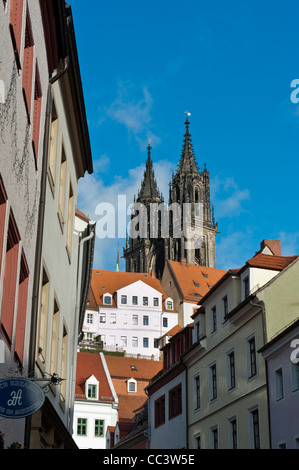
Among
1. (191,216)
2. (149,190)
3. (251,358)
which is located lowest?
(251,358)

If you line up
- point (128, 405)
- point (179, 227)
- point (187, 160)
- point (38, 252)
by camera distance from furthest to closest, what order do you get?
point (187, 160), point (179, 227), point (128, 405), point (38, 252)

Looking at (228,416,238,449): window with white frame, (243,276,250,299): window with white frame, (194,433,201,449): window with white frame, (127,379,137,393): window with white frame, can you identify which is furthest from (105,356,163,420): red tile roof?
(243,276,250,299): window with white frame

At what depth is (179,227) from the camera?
471 ft

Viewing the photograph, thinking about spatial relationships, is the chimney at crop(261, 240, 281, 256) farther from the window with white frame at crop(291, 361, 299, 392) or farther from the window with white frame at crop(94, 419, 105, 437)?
the window with white frame at crop(94, 419, 105, 437)

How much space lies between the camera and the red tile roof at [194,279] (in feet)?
376

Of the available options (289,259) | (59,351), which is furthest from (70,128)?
(289,259)

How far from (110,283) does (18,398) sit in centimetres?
11015

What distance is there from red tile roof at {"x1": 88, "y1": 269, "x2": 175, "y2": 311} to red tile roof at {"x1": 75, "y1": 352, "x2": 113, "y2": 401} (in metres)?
43.4

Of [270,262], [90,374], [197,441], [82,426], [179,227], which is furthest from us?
[179,227]

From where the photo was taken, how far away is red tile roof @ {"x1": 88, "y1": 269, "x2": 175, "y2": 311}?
115m

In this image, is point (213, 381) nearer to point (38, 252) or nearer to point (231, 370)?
point (231, 370)

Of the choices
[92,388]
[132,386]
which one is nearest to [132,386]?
[132,386]
